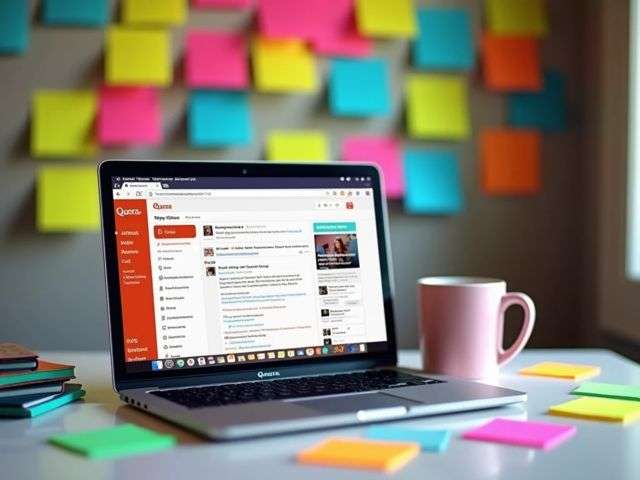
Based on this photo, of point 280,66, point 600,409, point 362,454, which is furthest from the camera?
point 280,66

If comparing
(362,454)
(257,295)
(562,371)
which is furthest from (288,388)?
(562,371)

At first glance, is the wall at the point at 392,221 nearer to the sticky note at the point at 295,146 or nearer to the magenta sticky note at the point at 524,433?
the sticky note at the point at 295,146

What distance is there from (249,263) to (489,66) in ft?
3.74

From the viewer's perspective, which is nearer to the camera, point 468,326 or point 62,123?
point 468,326

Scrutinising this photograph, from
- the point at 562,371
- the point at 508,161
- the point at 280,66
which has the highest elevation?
the point at 280,66

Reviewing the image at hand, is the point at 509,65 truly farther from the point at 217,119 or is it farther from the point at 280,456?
the point at 280,456

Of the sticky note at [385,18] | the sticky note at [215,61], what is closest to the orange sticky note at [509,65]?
the sticky note at [385,18]

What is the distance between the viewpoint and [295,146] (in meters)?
1.86

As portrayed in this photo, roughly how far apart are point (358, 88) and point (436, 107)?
0.59 ft

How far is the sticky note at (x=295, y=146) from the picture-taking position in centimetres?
Answer: 185

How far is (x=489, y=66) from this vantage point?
6.40 feet

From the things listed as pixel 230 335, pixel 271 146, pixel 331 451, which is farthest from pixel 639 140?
pixel 331 451

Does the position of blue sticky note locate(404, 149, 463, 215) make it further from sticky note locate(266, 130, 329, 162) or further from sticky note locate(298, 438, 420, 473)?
sticky note locate(298, 438, 420, 473)

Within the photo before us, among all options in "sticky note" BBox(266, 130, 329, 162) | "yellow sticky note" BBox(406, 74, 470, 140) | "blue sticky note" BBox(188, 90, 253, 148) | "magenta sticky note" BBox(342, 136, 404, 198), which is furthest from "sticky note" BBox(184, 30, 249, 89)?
"yellow sticky note" BBox(406, 74, 470, 140)
